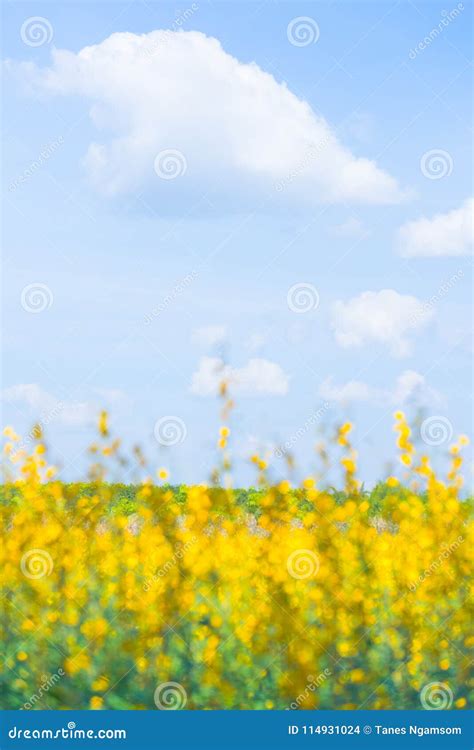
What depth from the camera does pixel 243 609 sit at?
4.93m

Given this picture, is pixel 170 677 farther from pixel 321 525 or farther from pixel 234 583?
pixel 321 525

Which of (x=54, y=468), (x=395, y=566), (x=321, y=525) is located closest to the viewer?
(x=321, y=525)

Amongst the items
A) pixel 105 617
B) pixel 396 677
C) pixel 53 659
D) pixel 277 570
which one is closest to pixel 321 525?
pixel 277 570

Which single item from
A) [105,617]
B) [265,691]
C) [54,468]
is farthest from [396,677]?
[54,468]

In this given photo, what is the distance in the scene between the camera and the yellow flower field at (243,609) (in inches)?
185

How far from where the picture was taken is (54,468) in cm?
553

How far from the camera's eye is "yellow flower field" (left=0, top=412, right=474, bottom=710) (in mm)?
4695

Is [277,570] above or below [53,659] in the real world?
above

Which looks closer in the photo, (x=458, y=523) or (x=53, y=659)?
(x=53, y=659)

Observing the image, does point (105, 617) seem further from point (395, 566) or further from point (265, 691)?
point (395, 566)

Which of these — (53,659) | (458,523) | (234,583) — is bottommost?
(53,659)

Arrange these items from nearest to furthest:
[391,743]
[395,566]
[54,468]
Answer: [391,743]
[395,566]
[54,468]

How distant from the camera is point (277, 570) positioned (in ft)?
15.9

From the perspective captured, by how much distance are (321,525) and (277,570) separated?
334 mm
